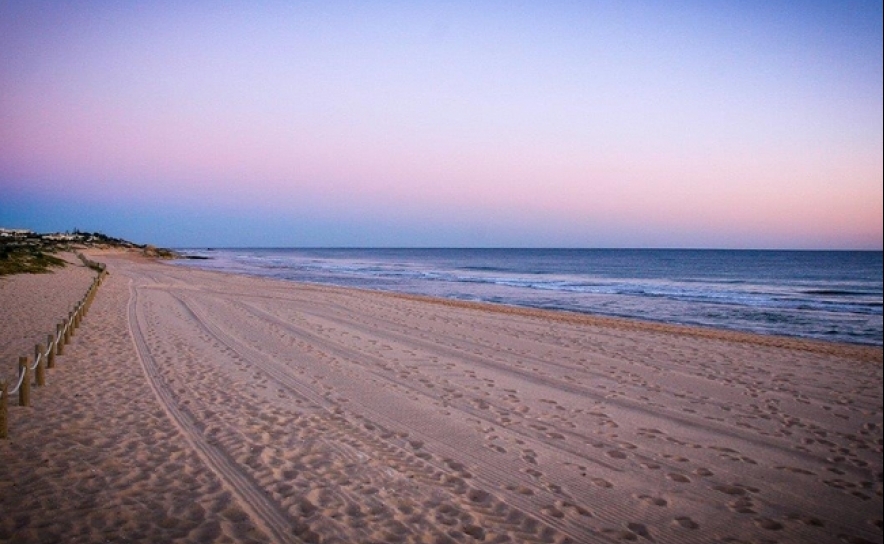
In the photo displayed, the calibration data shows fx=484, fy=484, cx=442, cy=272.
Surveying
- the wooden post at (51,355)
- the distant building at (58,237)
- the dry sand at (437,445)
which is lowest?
the dry sand at (437,445)

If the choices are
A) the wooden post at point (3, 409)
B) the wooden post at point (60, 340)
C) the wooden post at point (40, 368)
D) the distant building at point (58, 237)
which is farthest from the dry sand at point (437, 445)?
the distant building at point (58, 237)

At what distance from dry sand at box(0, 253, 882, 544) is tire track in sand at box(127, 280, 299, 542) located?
0.10ft

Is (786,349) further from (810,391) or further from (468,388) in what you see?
(468,388)

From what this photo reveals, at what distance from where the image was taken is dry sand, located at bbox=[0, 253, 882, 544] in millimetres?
4816

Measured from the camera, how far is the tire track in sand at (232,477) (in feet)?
15.2

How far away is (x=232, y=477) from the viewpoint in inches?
218

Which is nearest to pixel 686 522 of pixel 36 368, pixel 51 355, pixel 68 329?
pixel 36 368

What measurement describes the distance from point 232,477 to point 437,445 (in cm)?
259

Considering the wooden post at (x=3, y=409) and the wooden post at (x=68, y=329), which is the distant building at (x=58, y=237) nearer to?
the wooden post at (x=68, y=329)

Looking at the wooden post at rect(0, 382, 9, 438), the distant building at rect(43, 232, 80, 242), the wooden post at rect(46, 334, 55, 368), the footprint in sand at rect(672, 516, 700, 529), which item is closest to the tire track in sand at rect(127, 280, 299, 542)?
the wooden post at rect(0, 382, 9, 438)

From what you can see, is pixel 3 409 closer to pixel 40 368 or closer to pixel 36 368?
pixel 40 368

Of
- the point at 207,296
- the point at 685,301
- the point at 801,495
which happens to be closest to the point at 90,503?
the point at 801,495

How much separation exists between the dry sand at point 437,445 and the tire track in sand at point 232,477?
3 cm

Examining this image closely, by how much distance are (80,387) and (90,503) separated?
15.5 ft
